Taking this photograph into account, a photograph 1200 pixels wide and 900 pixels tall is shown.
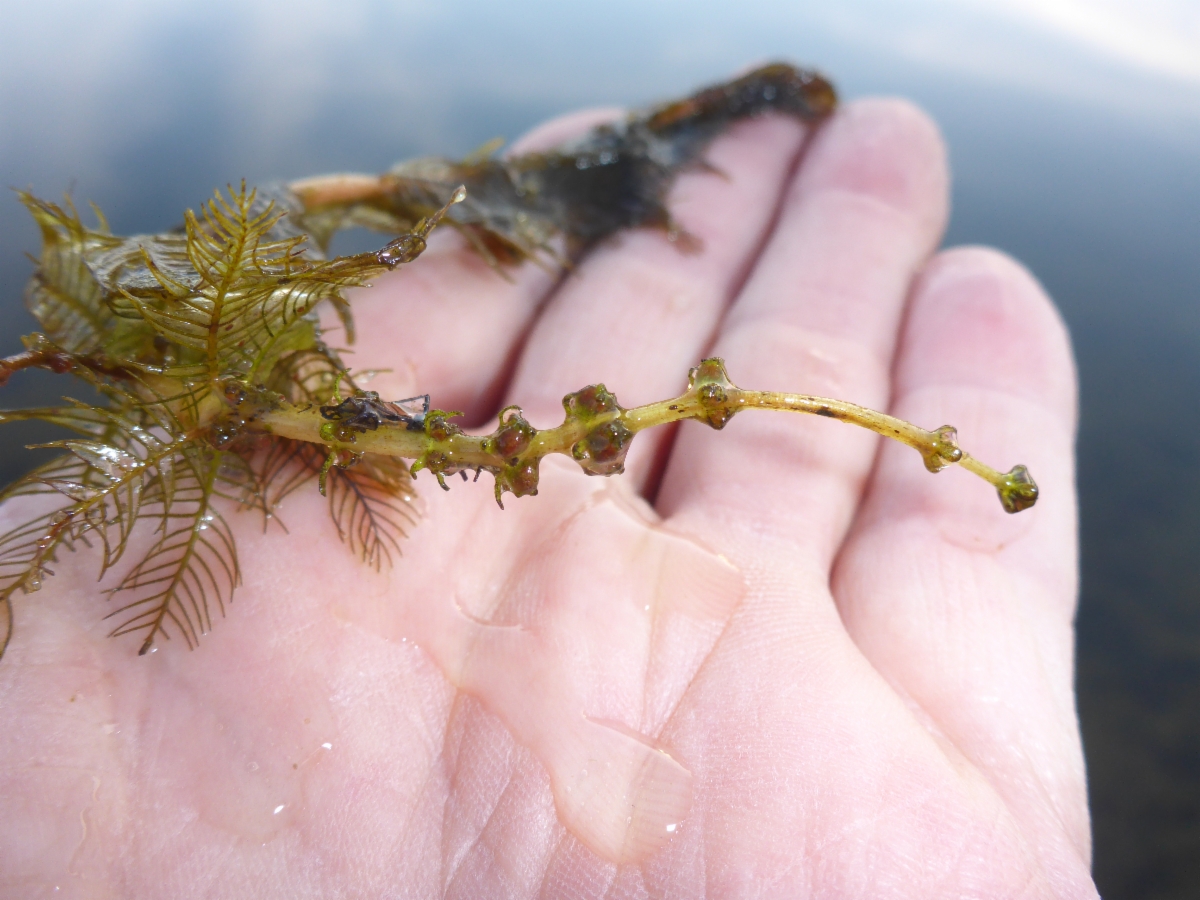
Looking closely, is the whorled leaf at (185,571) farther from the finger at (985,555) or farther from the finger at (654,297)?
the finger at (985,555)

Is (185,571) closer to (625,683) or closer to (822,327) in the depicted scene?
(625,683)

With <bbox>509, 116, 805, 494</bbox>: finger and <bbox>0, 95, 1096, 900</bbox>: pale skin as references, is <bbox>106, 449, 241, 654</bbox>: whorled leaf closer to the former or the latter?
<bbox>0, 95, 1096, 900</bbox>: pale skin

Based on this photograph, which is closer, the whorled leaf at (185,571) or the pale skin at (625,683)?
the pale skin at (625,683)

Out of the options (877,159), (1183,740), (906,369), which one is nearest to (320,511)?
(906,369)

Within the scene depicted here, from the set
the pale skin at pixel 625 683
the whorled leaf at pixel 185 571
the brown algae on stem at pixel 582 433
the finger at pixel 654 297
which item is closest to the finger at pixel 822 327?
the pale skin at pixel 625 683

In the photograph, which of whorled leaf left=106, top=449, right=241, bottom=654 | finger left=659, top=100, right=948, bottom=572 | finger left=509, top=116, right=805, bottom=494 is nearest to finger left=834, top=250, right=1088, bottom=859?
finger left=659, top=100, right=948, bottom=572

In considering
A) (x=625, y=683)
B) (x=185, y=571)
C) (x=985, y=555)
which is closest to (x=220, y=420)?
(x=185, y=571)
